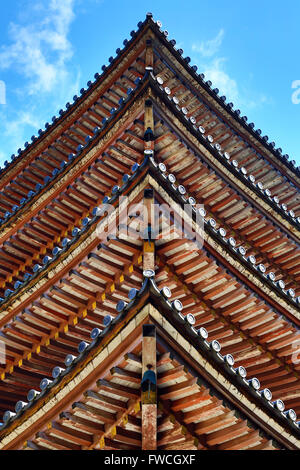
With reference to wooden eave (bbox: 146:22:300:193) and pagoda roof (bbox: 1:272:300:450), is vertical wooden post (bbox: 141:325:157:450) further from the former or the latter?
wooden eave (bbox: 146:22:300:193)

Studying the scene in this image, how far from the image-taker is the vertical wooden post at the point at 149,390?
16.0 feet

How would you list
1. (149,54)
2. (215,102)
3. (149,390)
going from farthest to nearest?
(215,102) < (149,54) < (149,390)

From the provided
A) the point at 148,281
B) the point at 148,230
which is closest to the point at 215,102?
the point at 148,230

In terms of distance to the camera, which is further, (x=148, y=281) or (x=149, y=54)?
(x=149, y=54)

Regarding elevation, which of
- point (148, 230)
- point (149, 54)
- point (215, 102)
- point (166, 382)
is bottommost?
point (166, 382)

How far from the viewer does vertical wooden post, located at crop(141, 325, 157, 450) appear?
488cm

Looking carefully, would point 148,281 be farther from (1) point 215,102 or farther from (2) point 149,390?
(1) point 215,102

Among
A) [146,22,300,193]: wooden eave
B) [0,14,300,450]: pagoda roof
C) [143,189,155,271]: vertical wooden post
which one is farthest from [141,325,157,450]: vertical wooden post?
[146,22,300,193]: wooden eave

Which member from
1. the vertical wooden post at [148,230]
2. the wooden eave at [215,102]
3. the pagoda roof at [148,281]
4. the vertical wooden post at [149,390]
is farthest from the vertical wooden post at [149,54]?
the vertical wooden post at [149,390]

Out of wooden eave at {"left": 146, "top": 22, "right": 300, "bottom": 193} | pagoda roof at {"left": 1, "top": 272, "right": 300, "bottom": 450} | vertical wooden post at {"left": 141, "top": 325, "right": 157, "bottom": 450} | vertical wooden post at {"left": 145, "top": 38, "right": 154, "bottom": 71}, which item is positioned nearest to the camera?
vertical wooden post at {"left": 141, "top": 325, "right": 157, "bottom": 450}

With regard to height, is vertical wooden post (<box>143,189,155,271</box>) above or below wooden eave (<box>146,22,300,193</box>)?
below

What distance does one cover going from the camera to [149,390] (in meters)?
4.85

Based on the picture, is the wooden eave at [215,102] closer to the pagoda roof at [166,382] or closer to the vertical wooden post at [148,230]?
the vertical wooden post at [148,230]
